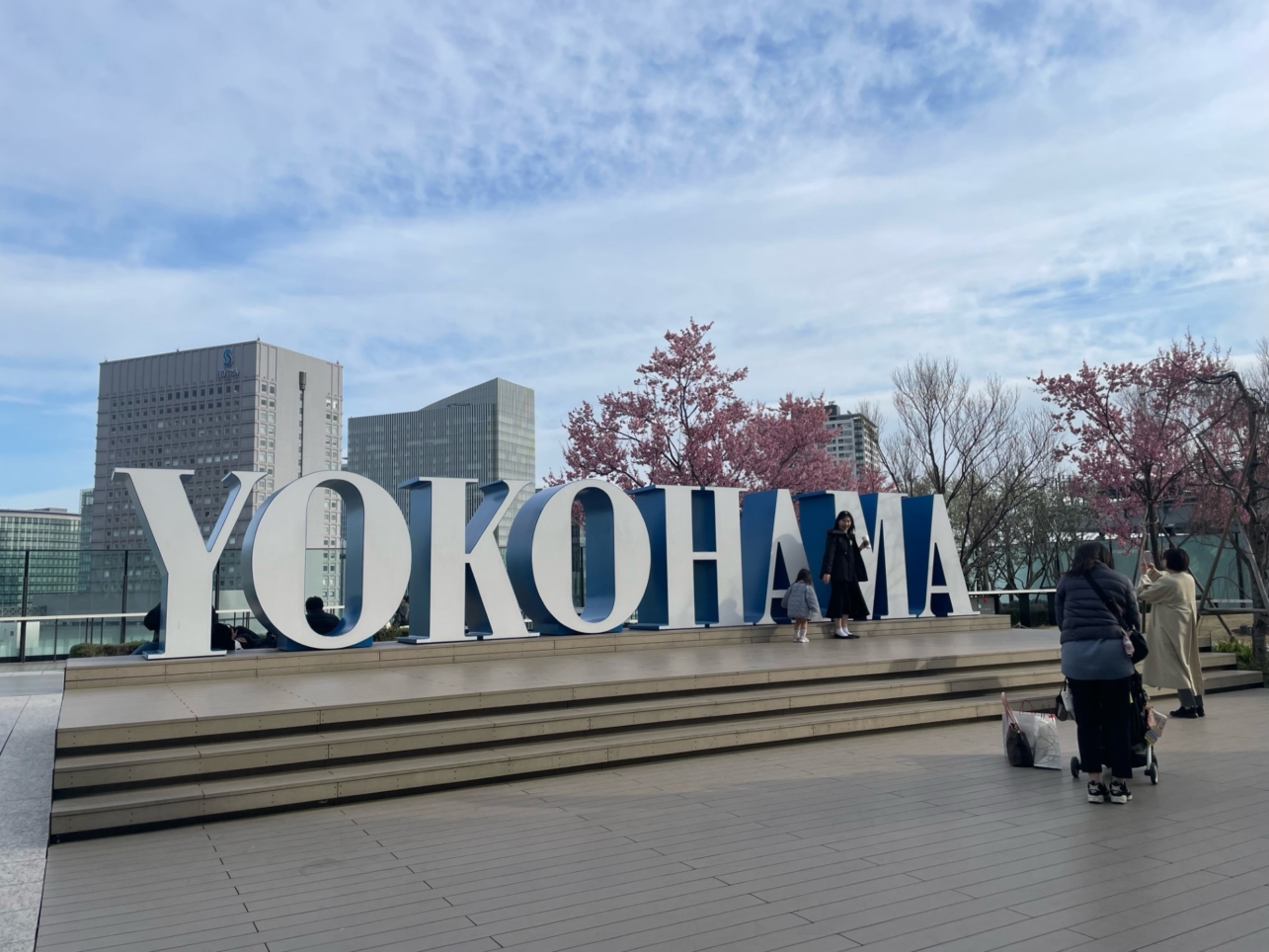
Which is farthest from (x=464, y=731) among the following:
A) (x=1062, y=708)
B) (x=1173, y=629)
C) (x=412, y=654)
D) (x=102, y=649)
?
(x=102, y=649)

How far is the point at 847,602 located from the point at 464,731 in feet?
27.7

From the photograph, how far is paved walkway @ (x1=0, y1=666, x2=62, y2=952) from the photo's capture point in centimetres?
438

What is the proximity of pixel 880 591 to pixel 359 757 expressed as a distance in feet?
33.3

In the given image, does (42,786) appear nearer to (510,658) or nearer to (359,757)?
(359,757)

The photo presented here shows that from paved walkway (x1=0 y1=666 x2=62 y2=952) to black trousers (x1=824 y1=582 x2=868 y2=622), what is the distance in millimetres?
10089

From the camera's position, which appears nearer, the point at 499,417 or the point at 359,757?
the point at 359,757

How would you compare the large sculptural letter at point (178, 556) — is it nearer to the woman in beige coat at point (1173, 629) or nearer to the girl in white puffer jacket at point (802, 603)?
the girl in white puffer jacket at point (802, 603)

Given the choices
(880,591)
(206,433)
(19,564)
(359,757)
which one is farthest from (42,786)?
(206,433)

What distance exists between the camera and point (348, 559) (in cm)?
1138

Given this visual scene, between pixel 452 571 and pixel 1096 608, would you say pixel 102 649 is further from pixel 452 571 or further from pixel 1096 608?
pixel 1096 608

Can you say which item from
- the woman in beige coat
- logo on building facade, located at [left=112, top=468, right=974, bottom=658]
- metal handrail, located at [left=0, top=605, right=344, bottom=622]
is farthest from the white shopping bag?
metal handrail, located at [left=0, top=605, right=344, bottom=622]

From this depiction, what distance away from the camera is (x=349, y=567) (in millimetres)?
11188

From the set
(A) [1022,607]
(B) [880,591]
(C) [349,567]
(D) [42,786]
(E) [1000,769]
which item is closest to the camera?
(D) [42,786]

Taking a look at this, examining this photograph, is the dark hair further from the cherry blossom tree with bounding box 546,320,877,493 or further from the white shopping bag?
the cherry blossom tree with bounding box 546,320,877,493
